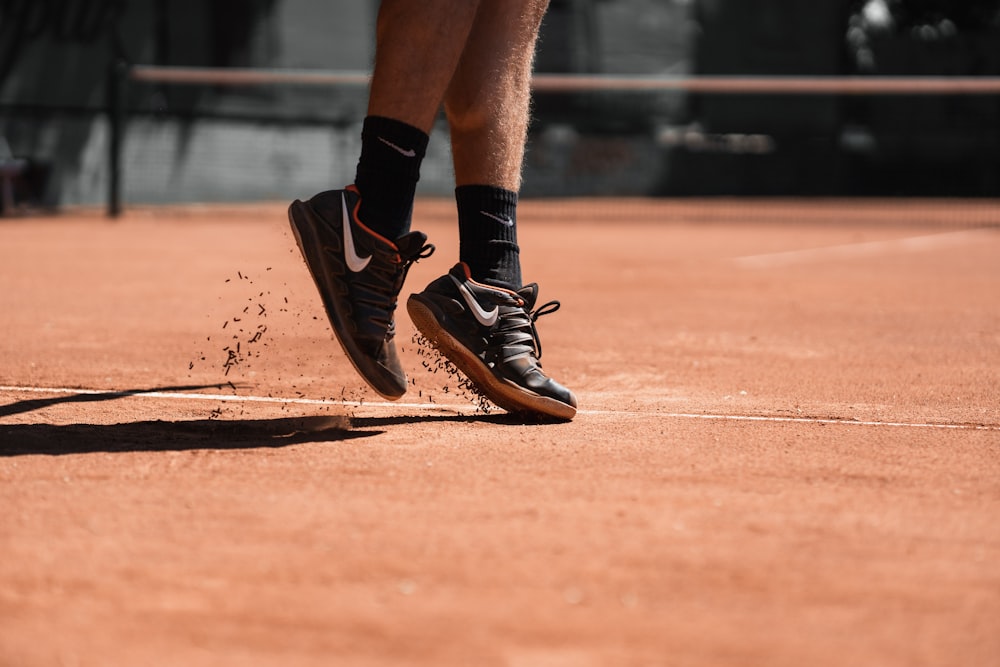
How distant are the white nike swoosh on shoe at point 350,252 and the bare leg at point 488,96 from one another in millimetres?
292

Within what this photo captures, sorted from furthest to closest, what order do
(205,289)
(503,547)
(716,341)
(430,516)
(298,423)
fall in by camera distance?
1. (205,289)
2. (716,341)
3. (298,423)
4. (430,516)
5. (503,547)

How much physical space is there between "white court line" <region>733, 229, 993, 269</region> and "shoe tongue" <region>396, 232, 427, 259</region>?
5.54 m

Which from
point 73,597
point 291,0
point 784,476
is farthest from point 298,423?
point 291,0

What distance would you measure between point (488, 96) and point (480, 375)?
1.75 ft

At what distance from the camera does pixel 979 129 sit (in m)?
23.2

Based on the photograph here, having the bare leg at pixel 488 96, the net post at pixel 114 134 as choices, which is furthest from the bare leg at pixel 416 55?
the net post at pixel 114 134

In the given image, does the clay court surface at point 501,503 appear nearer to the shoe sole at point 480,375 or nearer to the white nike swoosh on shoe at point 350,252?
the shoe sole at point 480,375

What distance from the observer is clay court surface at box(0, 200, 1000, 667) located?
4.27ft

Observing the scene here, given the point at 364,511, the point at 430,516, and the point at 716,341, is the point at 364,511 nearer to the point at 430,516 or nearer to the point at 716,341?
the point at 430,516

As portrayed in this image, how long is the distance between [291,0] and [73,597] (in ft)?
53.6

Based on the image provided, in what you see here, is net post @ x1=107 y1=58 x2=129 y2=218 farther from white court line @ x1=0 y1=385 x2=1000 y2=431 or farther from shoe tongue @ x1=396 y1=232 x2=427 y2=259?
shoe tongue @ x1=396 y1=232 x2=427 y2=259

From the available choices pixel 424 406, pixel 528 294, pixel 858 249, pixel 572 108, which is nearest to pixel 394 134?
pixel 528 294

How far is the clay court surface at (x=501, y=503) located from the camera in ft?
4.27

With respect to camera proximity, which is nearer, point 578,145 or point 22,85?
Answer: point 22,85
